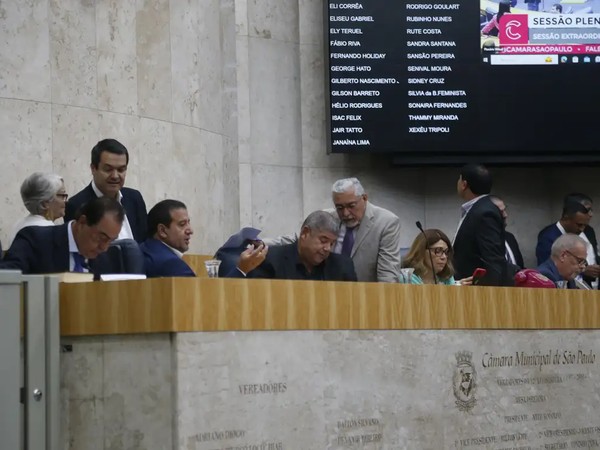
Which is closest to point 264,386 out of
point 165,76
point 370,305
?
point 370,305

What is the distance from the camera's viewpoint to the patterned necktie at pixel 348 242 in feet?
23.8

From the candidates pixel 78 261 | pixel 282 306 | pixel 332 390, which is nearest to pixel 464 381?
pixel 332 390

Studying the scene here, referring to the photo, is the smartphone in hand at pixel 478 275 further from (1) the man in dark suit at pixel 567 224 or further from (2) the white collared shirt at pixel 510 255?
(1) the man in dark suit at pixel 567 224

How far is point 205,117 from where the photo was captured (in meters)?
9.39

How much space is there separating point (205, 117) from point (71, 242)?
376cm

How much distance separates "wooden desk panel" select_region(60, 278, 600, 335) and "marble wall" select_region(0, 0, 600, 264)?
330 cm

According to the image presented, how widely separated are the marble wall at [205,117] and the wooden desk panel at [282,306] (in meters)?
3.30

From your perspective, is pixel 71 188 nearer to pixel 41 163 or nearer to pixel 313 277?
pixel 41 163

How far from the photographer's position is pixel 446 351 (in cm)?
562

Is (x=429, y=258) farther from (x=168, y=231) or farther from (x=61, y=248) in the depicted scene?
(x=61, y=248)

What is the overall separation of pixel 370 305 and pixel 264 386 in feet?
2.51

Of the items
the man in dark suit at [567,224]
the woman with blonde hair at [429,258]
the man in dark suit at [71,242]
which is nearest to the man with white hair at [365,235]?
the woman with blonde hair at [429,258]

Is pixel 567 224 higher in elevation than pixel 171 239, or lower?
higher

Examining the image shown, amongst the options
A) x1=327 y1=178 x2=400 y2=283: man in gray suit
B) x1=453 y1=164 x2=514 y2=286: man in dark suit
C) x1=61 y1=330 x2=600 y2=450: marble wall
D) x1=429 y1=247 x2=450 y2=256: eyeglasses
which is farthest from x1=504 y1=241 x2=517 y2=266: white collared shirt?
x1=61 y1=330 x2=600 y2=450: marble wall
